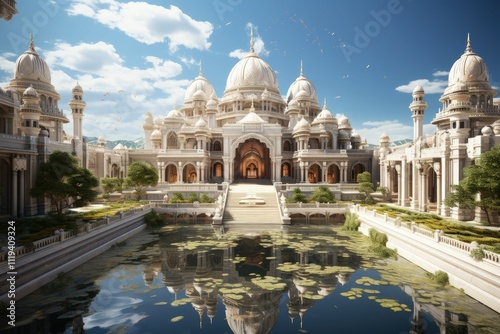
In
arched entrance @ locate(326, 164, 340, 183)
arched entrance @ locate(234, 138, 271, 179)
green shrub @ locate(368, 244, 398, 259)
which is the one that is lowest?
green shrub @ locate(368, 244, 398, 259)

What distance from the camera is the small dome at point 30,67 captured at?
4244 cm

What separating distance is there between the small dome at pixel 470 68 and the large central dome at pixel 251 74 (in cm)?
3016

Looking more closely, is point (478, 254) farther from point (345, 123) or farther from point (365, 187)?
point (345, 123)

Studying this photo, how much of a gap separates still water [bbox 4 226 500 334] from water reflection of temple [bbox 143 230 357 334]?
0.05m

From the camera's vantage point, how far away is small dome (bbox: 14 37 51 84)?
139 feet

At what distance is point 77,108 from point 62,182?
2280 cm

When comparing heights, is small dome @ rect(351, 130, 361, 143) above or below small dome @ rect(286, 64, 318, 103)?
below

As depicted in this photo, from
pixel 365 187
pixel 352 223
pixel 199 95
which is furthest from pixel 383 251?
pixel 199 95

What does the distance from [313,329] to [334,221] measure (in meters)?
23.0

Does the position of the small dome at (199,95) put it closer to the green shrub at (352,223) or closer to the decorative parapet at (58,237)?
the decorative parapet at (58,237)

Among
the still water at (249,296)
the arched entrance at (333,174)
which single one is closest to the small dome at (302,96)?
the arched entrance at (333,174)

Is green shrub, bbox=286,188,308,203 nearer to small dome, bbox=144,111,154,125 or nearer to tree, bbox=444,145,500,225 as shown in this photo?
tree, bbox=444,145,500,225

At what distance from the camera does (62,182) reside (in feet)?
87.2

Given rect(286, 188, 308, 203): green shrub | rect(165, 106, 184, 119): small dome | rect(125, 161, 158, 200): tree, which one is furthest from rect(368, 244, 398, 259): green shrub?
rect(165, 106, 184, 119): small dome
